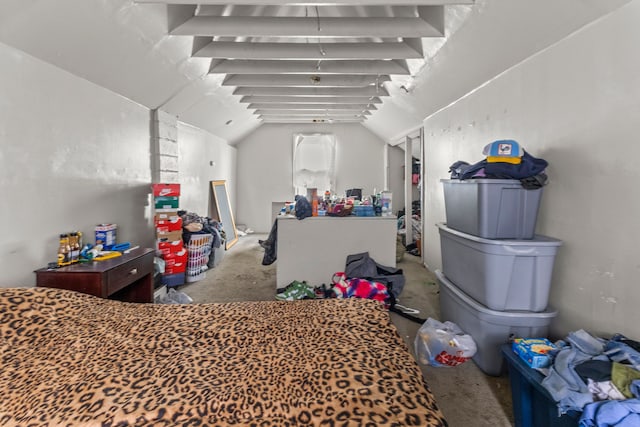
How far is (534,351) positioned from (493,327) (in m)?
0.42

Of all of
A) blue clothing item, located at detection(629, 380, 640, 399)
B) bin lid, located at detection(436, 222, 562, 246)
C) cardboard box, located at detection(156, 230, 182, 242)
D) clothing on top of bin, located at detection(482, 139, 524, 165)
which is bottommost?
blue clothing item, located at detection(629, 380, 640, 399)

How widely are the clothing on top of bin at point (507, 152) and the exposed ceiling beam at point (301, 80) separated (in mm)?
2387

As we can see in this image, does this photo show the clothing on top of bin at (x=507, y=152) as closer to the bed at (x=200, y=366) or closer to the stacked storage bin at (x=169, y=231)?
the bed at (x=200, y=366)

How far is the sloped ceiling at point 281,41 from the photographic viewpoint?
72.7 inches

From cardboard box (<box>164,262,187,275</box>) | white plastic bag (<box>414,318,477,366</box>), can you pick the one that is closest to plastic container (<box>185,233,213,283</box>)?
cardboard box (<box>164,262,187,275</box>)

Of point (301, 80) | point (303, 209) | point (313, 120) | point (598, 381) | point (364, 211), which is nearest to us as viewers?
point (598, 381)

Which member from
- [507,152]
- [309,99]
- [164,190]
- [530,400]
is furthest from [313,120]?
[530,400]

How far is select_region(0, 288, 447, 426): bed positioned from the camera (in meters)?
0.98

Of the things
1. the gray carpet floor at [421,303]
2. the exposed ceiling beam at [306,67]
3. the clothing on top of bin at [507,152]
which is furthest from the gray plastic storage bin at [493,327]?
the exposed ceiling beam at [306,67]

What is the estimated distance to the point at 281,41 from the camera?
9.92ft

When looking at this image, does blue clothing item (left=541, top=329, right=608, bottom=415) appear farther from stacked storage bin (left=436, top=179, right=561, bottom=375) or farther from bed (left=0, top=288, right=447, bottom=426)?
bed (left=0, top=288, right=447, bottom=426)

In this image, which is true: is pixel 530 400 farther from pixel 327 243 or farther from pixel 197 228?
pixel 197 228

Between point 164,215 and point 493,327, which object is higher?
point 164,215

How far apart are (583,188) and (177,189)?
371cm
